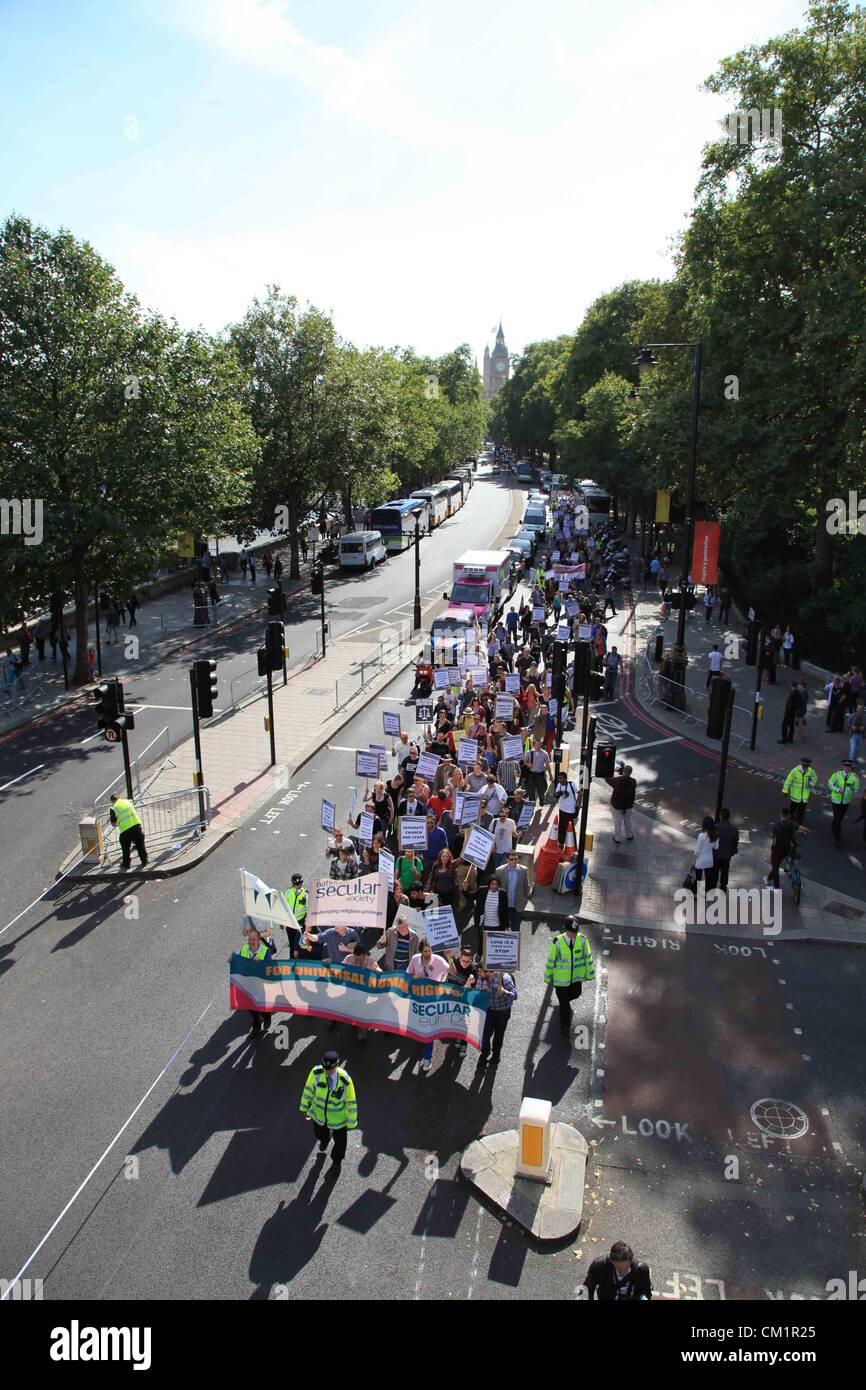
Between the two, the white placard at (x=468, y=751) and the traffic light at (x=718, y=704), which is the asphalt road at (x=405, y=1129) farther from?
the white placard at (x=468, y=751)

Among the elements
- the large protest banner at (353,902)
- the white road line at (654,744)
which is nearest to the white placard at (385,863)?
the large protest banner at (353,902)

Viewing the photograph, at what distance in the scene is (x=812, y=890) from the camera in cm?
1588

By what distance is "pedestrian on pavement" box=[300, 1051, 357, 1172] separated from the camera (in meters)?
9.30

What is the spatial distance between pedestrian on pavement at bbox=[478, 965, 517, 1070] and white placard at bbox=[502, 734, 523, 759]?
7245mm

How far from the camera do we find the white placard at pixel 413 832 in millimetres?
14812

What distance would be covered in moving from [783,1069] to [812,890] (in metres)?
5.30

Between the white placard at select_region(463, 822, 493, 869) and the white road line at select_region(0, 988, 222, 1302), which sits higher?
the white placard at select_region(463, 822, 493, 869)

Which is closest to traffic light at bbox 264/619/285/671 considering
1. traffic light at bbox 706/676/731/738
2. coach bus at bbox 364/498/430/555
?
traffic light at bbox 706/676/731/738

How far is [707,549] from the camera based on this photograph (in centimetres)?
2806

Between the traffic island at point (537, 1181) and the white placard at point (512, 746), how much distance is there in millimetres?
8996

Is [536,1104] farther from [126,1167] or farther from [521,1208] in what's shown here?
[126,1167]

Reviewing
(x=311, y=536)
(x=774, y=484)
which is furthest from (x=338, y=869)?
(x=311, y=536)

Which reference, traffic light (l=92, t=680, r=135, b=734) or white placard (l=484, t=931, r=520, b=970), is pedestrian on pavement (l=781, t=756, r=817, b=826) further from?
traffic light (l=92, t=680, r=135, b=734)

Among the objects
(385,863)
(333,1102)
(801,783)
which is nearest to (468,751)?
(385,863)
